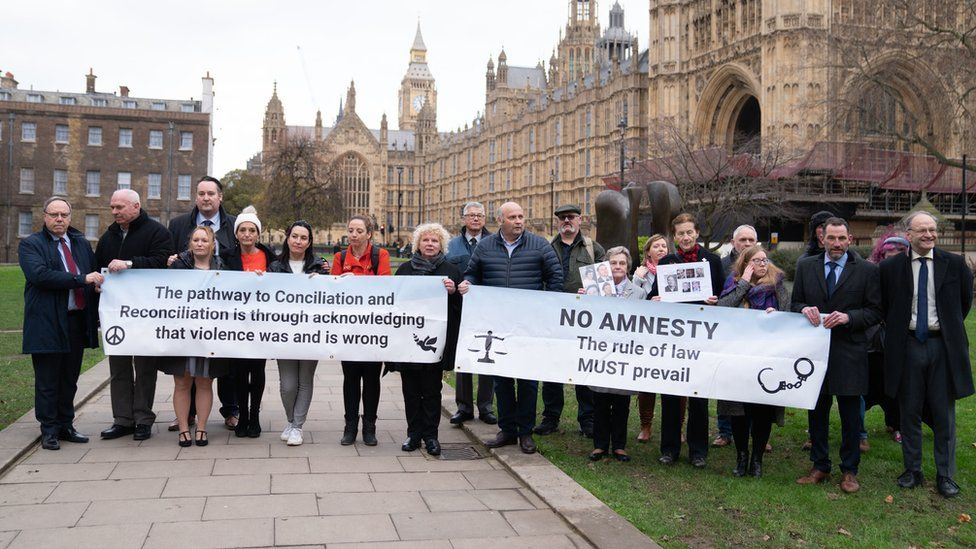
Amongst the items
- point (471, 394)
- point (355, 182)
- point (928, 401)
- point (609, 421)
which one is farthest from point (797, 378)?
point (355, 182)

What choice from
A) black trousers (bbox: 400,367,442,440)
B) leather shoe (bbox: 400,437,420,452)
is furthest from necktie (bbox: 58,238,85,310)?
leather shoe (bbox: 400,437,420,452)

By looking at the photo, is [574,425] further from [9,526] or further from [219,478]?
[9,526]

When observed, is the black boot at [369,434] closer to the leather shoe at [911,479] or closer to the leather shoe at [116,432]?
the leather shoe at [116,432]

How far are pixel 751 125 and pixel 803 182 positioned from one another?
1289cm

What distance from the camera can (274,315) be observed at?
297 inches

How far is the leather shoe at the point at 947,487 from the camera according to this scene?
609cm

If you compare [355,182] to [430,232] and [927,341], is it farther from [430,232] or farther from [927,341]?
[927,341]

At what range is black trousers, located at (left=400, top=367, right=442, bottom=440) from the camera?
7.42 m

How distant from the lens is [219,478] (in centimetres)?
631

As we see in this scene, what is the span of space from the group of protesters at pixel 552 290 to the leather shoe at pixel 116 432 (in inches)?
0.7

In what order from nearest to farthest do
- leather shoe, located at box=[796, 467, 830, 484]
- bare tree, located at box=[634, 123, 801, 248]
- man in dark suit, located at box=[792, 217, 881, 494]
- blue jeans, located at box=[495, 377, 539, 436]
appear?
man in dark suit, located at box=[792, 217, 881, 494] < leather shoe, located at box=[796, 467, 830, 484] < blue jeans, located at box=[495, 377, 539, 436] < bare tree, located at box=[634, 123, 801, 248]

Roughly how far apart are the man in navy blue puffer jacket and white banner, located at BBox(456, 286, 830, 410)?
24 cm

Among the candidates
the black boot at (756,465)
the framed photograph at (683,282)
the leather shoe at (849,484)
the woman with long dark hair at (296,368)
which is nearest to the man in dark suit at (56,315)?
the woman with long dark hair at (296,368)

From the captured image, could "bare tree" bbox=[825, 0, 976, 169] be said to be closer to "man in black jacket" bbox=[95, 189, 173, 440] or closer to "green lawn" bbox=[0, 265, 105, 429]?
"man in black jacket" bbox=[95, 189, 173, 440]
